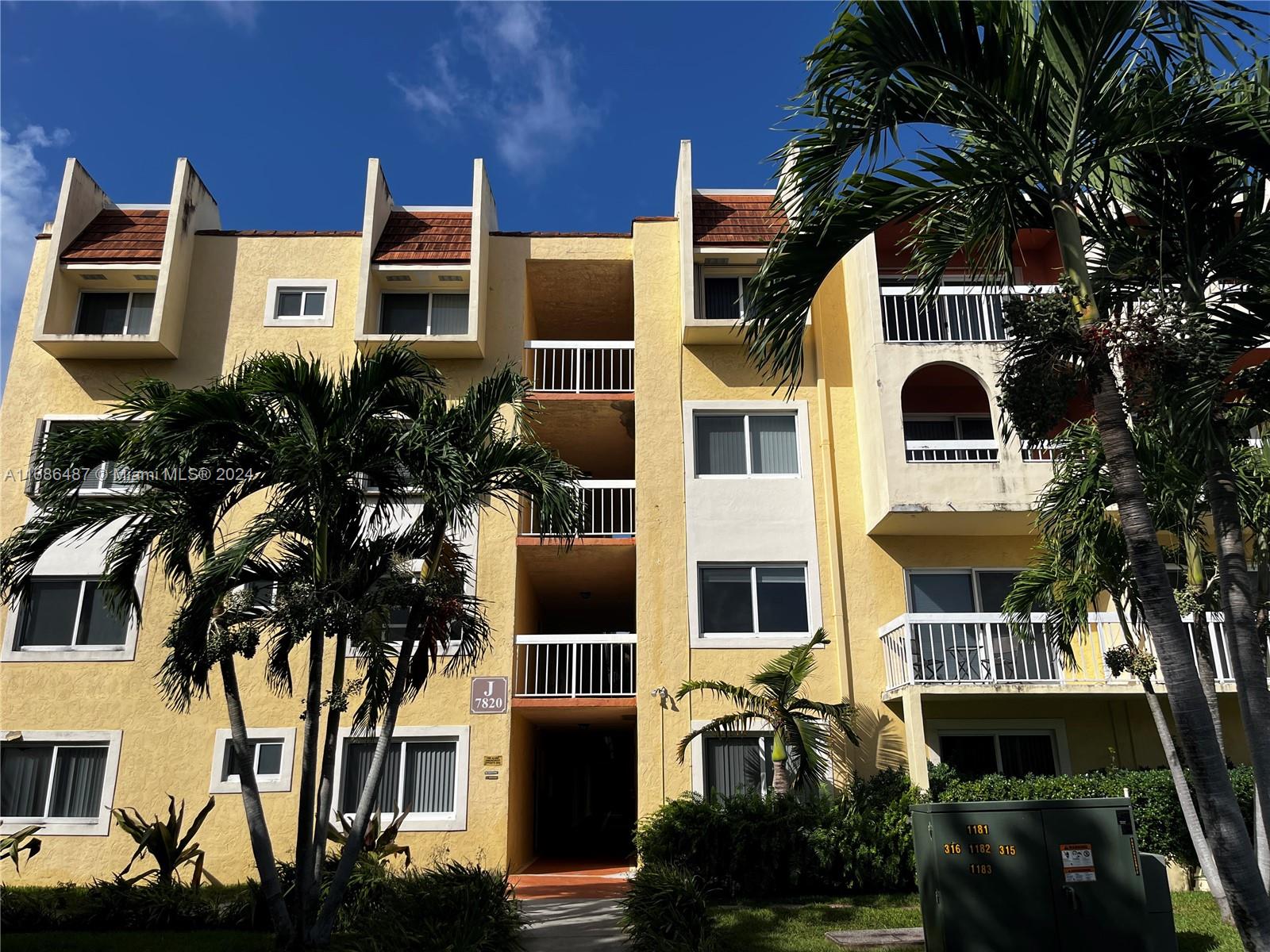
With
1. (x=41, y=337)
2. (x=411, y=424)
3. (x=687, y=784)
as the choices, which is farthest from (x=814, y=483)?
(x=41, y=337)

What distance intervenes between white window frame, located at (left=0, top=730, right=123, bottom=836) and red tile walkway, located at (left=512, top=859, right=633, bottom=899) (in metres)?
6.92

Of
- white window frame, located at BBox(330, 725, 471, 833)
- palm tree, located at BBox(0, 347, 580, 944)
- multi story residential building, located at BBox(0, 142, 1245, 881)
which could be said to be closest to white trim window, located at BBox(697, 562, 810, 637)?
multi story residential building, located at BBox(0, 142, 1245, 881)

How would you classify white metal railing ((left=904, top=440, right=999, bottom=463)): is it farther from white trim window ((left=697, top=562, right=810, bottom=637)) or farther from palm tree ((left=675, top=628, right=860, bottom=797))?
palm tree ((left=675, top=628, right=860, bottom=797))

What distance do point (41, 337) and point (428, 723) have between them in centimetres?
1016

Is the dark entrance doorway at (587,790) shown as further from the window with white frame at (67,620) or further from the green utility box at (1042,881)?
the green utility box at (1042,881)

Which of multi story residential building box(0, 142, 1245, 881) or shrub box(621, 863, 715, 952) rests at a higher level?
multi story residential building box(0, 142, 1245, 881)

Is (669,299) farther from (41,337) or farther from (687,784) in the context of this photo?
(41,337)

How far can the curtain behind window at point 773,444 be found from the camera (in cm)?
1853

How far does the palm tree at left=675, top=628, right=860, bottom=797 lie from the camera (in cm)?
1488

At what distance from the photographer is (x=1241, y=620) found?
691 centimetres

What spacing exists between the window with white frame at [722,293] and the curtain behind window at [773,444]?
7.78ft

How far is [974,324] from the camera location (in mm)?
18141

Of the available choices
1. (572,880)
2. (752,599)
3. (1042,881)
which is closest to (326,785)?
(1042,881)

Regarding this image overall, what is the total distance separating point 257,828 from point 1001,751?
41.5 ft
